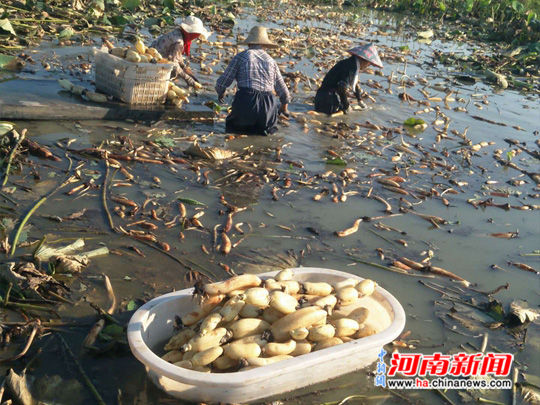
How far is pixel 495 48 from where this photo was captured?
56.9 feet

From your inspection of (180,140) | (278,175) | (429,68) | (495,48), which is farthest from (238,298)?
(495,48)

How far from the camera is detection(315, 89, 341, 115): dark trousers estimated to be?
27.7ft

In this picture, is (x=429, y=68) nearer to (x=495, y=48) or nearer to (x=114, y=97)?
(x=495, y=48)

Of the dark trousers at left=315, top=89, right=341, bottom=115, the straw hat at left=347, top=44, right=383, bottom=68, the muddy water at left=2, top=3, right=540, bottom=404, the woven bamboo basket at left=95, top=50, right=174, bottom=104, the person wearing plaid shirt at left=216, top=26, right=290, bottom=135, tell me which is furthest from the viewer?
the dark trousers at left=315, top=89, right=341, bottom=115

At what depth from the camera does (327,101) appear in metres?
8.45

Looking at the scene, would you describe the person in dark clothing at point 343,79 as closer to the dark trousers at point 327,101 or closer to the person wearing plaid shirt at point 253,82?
the dark trousers at point 327,101

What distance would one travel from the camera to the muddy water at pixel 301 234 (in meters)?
3.41

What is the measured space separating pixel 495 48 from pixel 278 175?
13.6 m

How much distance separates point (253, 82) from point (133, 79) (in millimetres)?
1439

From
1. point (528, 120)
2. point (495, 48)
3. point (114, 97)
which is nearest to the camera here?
point (114, 97)

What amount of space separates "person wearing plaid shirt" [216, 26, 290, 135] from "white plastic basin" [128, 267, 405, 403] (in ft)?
12.6

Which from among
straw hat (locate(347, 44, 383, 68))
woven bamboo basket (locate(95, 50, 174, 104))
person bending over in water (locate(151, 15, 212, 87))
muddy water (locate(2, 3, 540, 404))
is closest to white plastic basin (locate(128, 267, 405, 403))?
muddy water (locate(2, 3, 540, 404))

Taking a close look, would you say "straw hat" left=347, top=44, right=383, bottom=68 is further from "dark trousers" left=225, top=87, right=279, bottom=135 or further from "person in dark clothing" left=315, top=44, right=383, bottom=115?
"dark trousers" left=225, top=87, right=279, bottom=135

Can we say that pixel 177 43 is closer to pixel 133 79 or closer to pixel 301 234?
pixel 133 79
